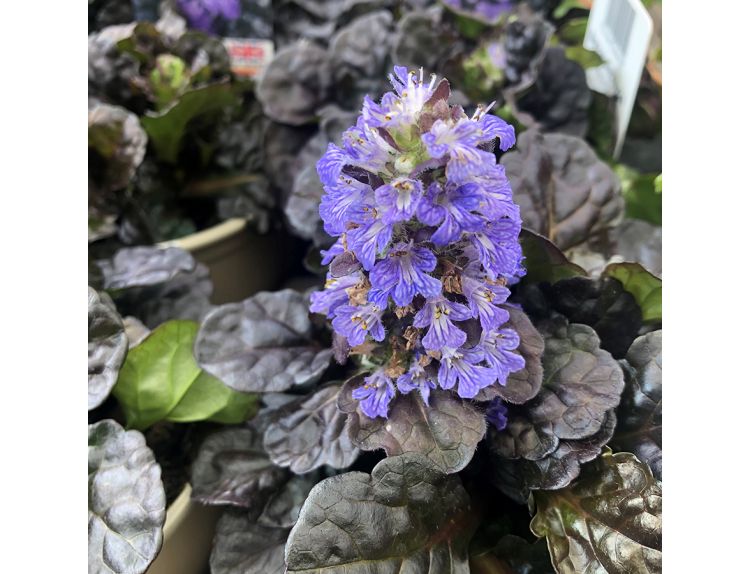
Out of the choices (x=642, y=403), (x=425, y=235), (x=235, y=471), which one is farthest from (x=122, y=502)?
(x=642, y=403)

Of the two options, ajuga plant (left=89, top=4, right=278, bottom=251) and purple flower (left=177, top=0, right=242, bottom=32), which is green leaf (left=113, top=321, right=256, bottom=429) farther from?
purple flower (left=177, top=0, right=242, bottom=32)

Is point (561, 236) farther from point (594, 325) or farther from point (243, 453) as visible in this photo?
point (243, 453)

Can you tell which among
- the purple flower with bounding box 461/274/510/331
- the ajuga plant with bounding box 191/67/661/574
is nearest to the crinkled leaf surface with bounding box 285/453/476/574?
the ajuga plant with bounding box 191/67/661/574

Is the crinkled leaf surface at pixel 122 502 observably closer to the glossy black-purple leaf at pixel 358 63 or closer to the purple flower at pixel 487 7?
the glossy black-purple leaf at pixel 358 63

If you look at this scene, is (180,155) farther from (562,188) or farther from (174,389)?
(562,188)

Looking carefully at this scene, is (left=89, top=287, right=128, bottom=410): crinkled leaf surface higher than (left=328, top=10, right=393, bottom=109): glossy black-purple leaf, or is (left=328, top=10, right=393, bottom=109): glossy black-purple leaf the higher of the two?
(left=328, top=10, right=393, bottom=109): glossy black-purple leaf

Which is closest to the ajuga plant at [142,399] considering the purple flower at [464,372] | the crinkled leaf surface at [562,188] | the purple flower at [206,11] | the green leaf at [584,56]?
the purple flower at [464,372]
